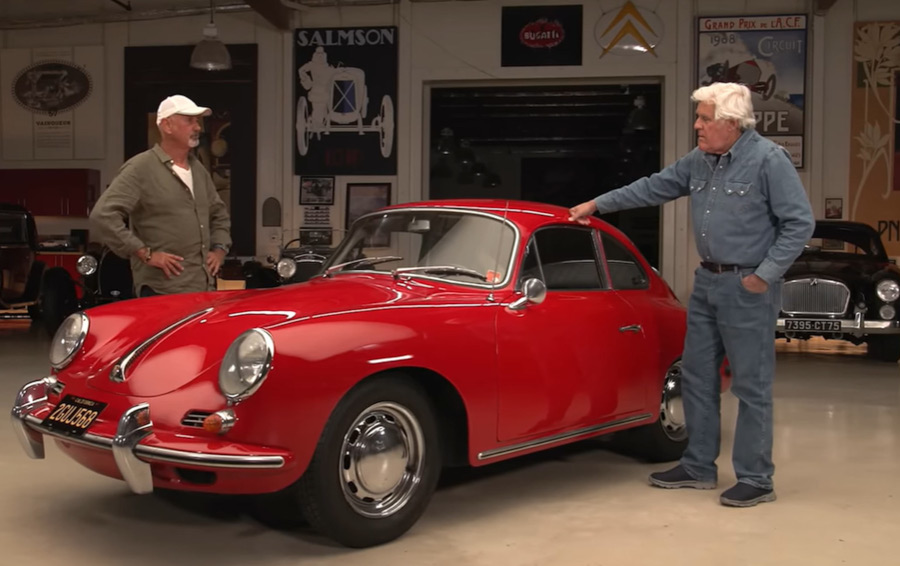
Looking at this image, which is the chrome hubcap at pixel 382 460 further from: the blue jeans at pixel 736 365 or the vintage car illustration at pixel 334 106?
the vintage car illustration at pixel 334 106

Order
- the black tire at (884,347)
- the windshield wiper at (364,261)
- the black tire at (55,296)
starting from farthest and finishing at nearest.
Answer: the black tire at (55,296)
the black tire at (884,347)
the windshield wiper at (364,261)

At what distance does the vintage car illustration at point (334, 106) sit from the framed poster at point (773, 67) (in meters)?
4.34

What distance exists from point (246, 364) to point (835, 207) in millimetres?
10594

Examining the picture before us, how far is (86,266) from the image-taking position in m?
8.52

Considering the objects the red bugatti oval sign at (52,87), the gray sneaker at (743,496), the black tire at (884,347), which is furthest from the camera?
the red bugatti oval sign at (52,87)

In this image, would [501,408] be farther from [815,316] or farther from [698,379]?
[815,316]

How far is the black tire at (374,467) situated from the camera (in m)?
2.93

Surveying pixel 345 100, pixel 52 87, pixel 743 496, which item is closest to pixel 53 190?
pixel 52 87

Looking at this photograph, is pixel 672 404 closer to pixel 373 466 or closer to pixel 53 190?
pixel 373 466

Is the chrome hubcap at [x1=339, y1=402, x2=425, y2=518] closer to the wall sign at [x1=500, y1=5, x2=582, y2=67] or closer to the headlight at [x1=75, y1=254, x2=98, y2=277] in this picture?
the headlight at [x1=75, y1=254, x2=98, y2=277]

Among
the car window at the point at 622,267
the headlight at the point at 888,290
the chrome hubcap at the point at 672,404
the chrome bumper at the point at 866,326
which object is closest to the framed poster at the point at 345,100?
the chrome bumper at the point at 866,326

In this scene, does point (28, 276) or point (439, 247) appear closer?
point (439, 247)

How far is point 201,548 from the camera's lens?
313cm

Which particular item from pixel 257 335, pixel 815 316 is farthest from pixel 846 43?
pixel 257 335
